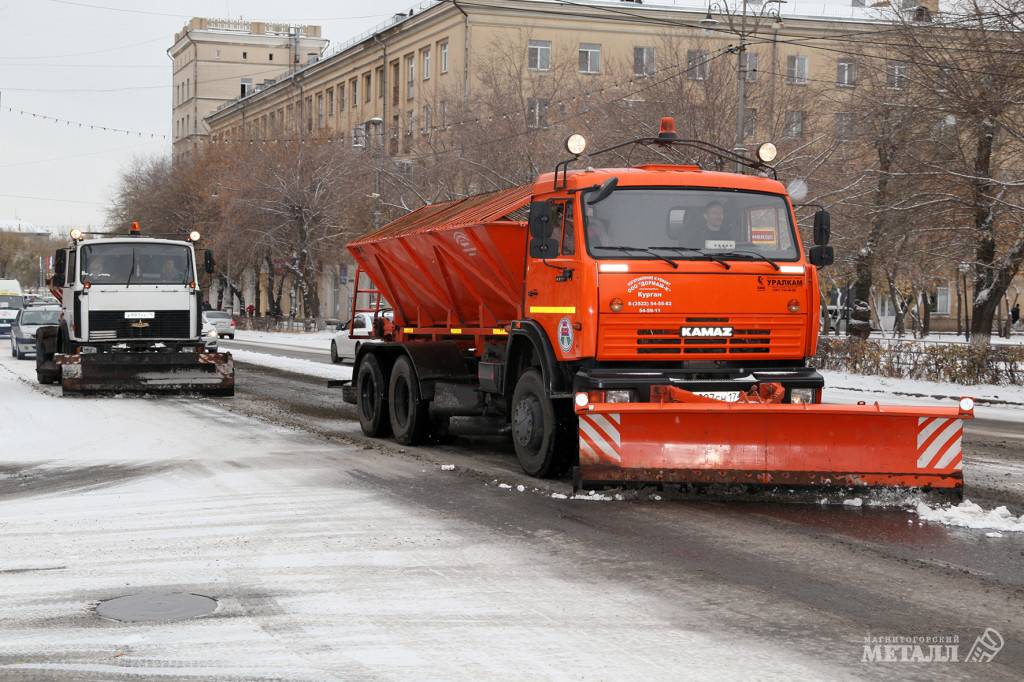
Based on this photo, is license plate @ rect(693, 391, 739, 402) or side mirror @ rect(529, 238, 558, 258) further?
side mirror @ rect(529, 238, 558, 258)

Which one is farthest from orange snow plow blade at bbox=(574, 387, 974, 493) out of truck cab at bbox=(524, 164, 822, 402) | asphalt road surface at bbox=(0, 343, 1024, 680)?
truck cab at bbox=(524, 164, 822, 402)

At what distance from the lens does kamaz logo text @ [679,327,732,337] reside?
10469 mm

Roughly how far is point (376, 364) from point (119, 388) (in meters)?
8.88

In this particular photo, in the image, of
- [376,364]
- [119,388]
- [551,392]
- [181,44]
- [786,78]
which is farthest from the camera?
[181,44]

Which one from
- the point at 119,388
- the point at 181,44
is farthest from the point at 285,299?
the point at 119,388

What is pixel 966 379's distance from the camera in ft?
80.1

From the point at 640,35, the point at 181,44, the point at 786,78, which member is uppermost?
the point at 181,44

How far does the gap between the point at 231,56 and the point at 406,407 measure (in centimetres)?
10360

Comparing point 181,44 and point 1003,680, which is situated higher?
point 181,44

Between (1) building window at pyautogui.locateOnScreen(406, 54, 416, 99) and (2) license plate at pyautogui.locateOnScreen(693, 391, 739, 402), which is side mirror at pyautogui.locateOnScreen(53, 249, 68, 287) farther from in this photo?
(1) building window at pyautogui.locateOnScreen(406, 54, 416, 99)

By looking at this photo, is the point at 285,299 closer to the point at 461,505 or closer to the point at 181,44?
the point at 181,44

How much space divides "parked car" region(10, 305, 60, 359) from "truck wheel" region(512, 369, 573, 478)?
2744 cm

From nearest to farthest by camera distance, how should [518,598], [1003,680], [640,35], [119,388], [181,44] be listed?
[1003,680]
[518,598]
[119,388]
[640,35]
[181,44]

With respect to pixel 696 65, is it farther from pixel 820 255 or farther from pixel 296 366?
pixel 820 255
